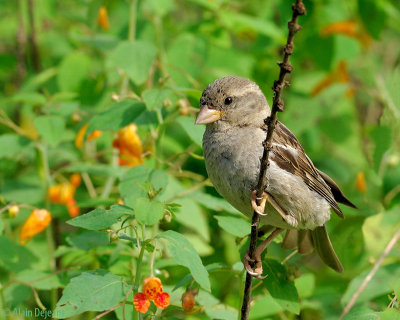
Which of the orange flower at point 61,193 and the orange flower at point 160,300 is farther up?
the orange flower at point 160,300

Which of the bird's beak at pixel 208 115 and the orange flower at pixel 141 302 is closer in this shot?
the orange flower at pixel 141 302

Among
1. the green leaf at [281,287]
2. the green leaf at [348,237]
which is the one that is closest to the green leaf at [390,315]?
the green leaf at [281,287]

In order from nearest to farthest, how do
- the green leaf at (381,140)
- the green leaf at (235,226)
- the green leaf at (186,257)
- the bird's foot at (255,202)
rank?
the green leaf at (186,257), the bird's foot at (255,202), the green leaf at (235,226), the green leaf at (381,140)

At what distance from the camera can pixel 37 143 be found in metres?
3.77

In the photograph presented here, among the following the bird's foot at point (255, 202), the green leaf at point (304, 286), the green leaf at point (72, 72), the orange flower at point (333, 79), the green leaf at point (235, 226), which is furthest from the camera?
the orange flower at point (333, 79)

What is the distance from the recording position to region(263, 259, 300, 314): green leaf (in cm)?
276

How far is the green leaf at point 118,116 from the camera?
3.23 metres

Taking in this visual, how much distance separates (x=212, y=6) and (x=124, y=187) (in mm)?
2247

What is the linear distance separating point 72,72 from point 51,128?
130 cm

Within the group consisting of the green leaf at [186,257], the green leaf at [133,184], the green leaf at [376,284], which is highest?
the green leaf at [186,257]

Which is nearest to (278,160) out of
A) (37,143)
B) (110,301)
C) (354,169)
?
(110,301)

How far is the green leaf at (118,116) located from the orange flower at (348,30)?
274 centimetres

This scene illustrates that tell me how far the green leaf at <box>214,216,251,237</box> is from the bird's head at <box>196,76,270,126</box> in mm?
503

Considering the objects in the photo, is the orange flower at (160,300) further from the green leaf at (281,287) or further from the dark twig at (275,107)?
the green leaf at (281,287)
